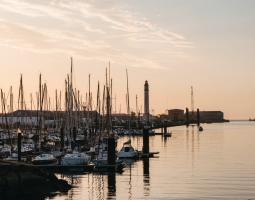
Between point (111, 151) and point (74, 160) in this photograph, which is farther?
point (74, 160)

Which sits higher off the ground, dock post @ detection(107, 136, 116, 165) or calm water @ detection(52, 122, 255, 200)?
dock post @ detection(107, 136, 116, 165)

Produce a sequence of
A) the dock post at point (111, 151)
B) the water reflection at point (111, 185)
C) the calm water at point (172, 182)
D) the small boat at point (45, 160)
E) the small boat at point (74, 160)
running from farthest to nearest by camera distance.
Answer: the small boat at point (45, 160), the small boat at point (74, 160), the dock post at point (111, 151), the water reflection at point (111, 185), the calm water at point (172, 182)

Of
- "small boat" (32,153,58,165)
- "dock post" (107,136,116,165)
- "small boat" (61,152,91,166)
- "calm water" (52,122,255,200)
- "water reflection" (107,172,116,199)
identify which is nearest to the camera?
"calm water" (52,122,255,200)

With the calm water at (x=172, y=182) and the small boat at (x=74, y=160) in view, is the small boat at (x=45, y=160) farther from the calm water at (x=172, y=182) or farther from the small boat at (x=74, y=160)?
the calm water at (x=172, y=182)

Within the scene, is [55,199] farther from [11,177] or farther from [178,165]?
[178,165]

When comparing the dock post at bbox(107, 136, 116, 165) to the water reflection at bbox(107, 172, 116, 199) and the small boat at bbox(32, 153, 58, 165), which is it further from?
the small boat at bbox(32, 153, 58, 165)

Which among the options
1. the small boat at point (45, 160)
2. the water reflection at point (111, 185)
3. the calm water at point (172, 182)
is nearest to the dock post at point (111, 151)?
the calm water at point (172, 182)

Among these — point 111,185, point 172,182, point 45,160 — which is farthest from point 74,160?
point 172,182

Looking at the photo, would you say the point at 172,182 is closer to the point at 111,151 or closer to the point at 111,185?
the point at 111,185

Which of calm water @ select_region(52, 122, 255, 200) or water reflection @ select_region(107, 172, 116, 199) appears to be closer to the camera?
calm water @ select_region(52, 122, 255, 200)

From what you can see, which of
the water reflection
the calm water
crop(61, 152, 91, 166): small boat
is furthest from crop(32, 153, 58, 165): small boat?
the water reflection

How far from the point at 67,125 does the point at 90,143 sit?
816cm

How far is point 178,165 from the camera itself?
69.9 metres

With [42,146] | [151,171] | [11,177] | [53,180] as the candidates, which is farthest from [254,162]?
[11,177]
